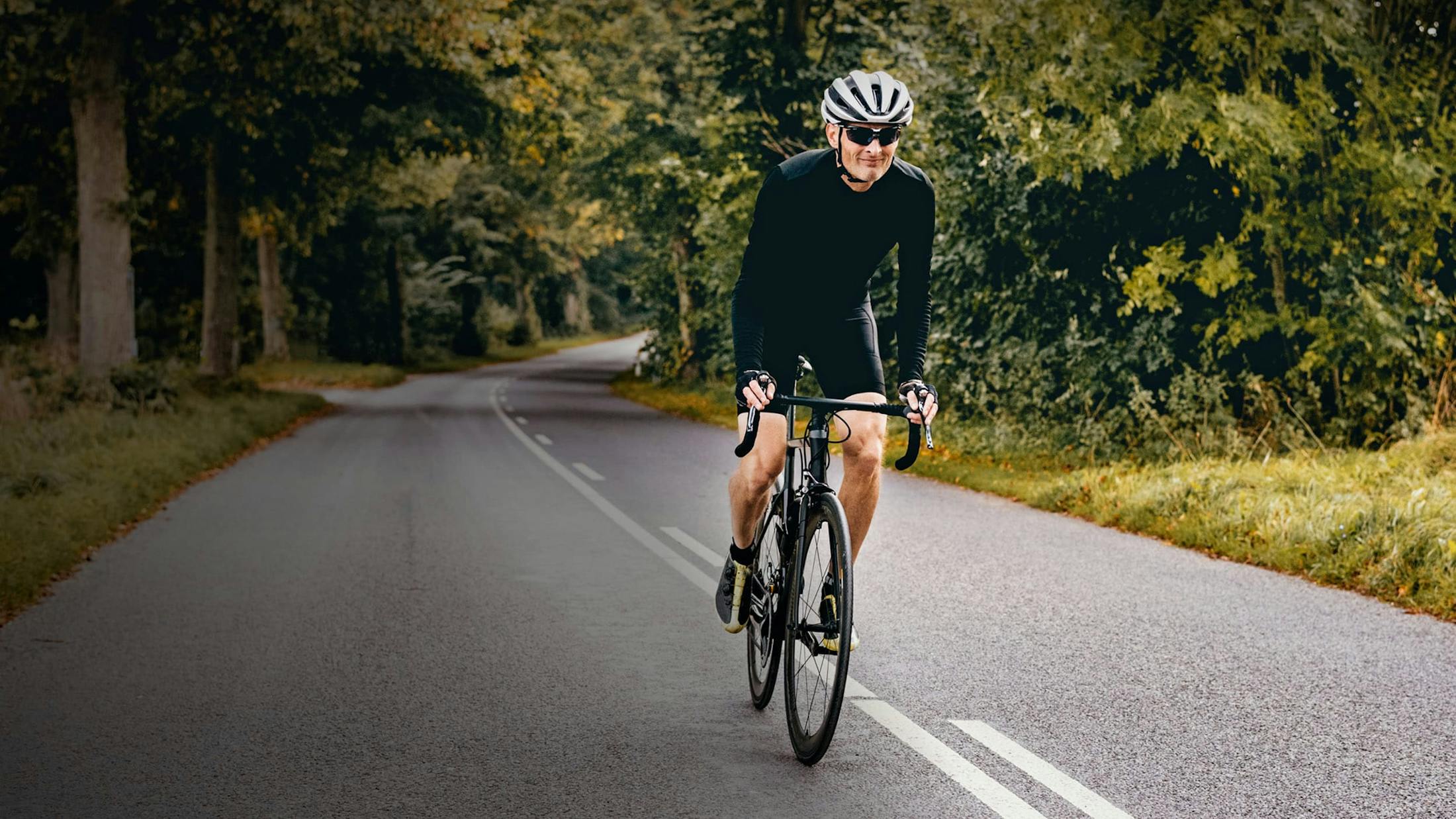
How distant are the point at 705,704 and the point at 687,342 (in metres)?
31.1

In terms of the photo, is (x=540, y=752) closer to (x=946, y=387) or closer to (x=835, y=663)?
(x=835, y=663)

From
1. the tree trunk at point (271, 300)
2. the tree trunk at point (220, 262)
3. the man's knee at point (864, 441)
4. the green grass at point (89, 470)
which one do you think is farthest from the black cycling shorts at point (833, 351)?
the tree trunk at point (271, 300)

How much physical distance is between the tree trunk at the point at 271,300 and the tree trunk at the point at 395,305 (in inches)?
308

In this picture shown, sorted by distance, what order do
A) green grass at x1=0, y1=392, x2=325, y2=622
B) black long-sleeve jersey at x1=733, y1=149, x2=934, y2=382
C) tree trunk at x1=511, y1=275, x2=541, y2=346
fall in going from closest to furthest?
black long-sleeve jersey at x1=733, y1=149, x2=934, y2=382 < green grass at x1=0, y1=392, x2=325, y2=622 < tree trunk at x1=511, y1=275, x2=541, y2=346

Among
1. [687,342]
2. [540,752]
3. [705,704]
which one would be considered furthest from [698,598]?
[687,342]

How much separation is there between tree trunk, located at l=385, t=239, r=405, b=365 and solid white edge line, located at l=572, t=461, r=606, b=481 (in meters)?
35.3

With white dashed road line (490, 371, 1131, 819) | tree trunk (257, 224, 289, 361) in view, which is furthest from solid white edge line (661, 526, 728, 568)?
tree trunk (257, 224, 289, 361)

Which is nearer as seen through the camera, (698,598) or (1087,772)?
(1087,772)

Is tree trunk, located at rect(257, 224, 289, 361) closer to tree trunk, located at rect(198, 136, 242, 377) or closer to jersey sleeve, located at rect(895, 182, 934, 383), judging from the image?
tree trunk, located at rect(198, 136, 242, 377)

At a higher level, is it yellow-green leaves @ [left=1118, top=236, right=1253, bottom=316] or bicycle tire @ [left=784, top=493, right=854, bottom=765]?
yellow-green leaves @ [left=1118, top=236, right=1253, bottom=316]

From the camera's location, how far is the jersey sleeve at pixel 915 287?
4945mm

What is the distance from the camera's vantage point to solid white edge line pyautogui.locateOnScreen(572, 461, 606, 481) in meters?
14.8

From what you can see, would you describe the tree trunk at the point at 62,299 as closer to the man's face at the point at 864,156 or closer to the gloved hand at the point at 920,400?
the man's face at the point at 864,156

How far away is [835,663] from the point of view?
4520 mm
